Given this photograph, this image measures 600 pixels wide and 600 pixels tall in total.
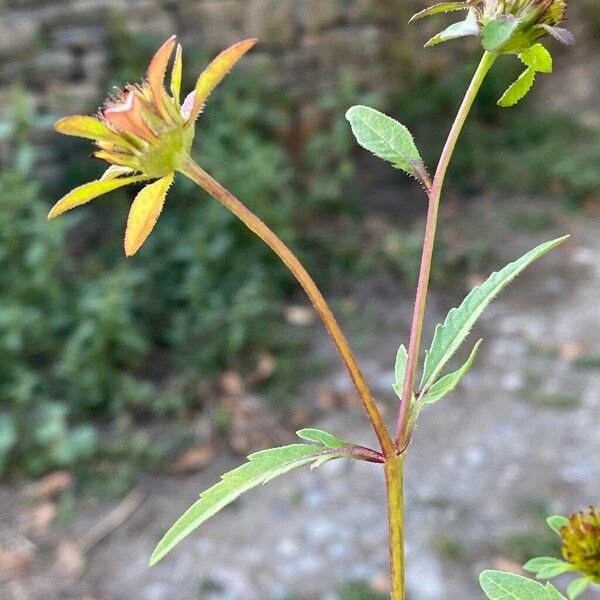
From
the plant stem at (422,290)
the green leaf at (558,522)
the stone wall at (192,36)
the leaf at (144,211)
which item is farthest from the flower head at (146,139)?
the stone wall at (192,36)

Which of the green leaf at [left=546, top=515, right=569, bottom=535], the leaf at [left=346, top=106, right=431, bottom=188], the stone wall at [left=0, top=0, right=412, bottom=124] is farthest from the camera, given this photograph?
the stone wall at [left=0, top=0, right=412, bottom=124]

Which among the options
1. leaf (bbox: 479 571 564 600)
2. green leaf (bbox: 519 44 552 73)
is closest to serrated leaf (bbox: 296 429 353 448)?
leaf (bbox: 479 571 564 600)

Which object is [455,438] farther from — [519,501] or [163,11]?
[163,11]

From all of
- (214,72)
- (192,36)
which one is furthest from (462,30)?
(192,36)

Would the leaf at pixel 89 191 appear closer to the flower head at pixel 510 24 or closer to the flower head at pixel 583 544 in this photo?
the flower head at pixel 510 24

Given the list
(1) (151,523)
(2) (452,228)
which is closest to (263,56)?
(2) (452,228)

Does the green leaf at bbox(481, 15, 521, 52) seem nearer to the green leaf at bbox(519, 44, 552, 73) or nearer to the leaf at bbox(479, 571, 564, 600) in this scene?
the green leaf at bbox(519, 44, 552, 73)

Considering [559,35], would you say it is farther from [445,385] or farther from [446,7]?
[445,385]
